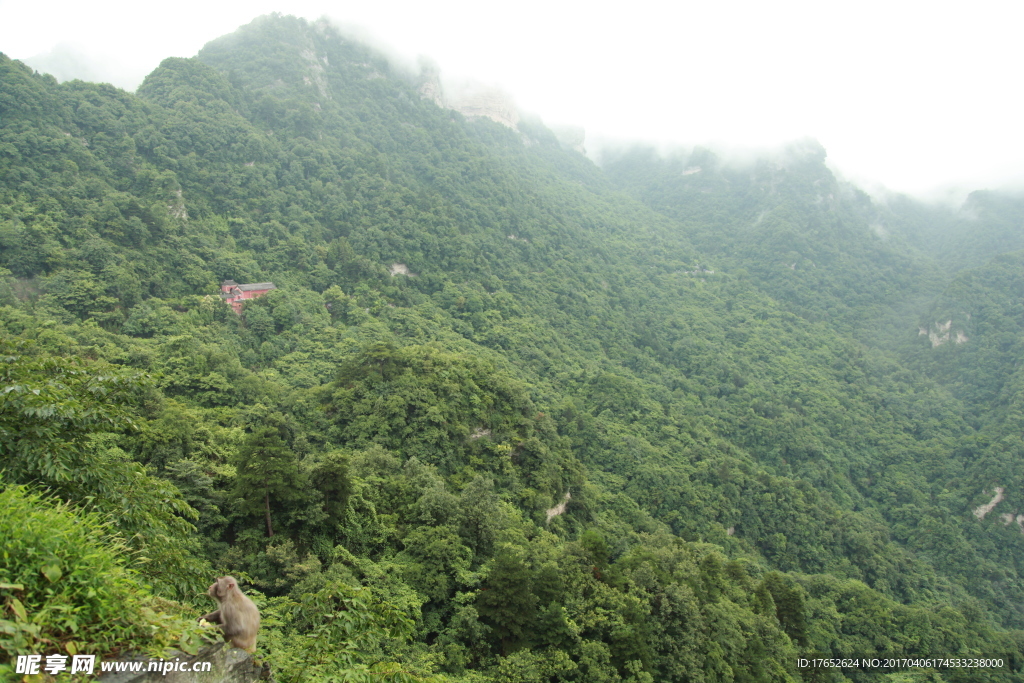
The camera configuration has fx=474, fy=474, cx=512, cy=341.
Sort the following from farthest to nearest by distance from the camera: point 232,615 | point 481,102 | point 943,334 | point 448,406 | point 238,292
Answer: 1. point 481,102
2. point 943,334
3. point 238,292
4. point 448,406
5. point 232,615

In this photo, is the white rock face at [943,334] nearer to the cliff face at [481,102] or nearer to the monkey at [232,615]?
the cliff face at [481,102]

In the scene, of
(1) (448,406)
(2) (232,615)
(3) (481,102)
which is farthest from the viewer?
(3) (481,102)

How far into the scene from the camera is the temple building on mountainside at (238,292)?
143 feet

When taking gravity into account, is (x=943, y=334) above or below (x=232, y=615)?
above

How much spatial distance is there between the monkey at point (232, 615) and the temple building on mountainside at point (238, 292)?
141ft

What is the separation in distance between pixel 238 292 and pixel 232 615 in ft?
149

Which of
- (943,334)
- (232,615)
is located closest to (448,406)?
(232,615)

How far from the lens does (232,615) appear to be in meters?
6.01

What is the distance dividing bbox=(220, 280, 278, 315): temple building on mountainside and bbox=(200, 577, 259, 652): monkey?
42929mm

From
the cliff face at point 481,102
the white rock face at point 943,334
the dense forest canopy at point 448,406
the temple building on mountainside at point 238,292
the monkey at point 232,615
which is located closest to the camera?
the monkey at point 232,615

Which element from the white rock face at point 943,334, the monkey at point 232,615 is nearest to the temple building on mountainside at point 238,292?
the monkey at point 232,615

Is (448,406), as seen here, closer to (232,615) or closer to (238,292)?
(232,615)

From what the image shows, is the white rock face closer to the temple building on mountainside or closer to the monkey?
the temple building on mountainside

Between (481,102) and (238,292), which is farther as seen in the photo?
(481,102)
